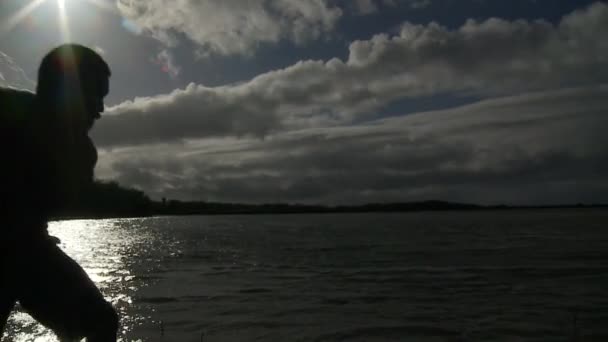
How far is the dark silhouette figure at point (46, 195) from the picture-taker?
142 inches

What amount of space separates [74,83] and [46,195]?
0.94 m

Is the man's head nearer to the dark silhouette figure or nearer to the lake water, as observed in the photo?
the dark silhouette figure

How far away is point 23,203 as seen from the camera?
11.9 feet

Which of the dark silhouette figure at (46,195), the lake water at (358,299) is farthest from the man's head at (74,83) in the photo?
the lake water at (358,299)

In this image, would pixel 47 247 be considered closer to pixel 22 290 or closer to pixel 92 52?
pixel 22 290

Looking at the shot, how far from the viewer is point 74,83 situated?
395cm

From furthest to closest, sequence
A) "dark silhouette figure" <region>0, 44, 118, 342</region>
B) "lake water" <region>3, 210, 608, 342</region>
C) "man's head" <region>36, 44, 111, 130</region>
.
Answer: "lake water" <region>3, 210, 608, 342</region> → "man's head" <region>36, 44, 111, 130</region> → "dark silhouette figure" <region>0, 44, 118, 342</region>

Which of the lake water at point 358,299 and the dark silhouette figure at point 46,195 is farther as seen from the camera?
the lake water at point 358,299

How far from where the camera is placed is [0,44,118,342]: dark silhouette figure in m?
3.60

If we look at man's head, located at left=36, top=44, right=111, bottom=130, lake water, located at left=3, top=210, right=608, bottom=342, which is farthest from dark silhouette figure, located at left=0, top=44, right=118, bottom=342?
lake water, located at left=3, top=210, right=608, bottom=342

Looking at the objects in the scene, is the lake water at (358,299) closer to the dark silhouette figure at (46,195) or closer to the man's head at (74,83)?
the dark silhouette figure at (46,195)

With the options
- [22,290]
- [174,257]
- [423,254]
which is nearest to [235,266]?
[174,257]

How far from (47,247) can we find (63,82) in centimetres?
131

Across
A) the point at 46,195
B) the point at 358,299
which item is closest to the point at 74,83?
the point at 46,195
